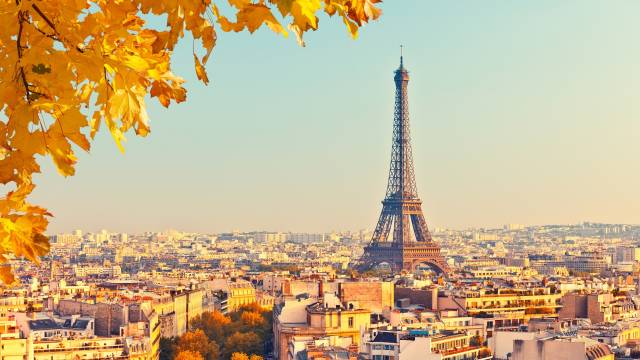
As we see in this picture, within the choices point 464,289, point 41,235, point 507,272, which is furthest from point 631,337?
point 507,272

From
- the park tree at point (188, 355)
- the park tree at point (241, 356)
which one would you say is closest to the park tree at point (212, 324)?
the park tree at point (241, 356)

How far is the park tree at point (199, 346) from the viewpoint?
50.5m

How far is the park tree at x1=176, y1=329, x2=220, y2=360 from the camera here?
5047cm

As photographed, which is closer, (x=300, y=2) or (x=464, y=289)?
(x=300, y=2)

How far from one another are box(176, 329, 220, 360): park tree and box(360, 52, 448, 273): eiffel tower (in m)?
53.4

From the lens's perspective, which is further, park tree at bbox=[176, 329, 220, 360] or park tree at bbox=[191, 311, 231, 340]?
park tree at bbox=[191, 311, 231, 340]

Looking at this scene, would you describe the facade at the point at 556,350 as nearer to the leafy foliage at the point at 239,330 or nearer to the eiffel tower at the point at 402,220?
the leafy foliage at the point at 239,330

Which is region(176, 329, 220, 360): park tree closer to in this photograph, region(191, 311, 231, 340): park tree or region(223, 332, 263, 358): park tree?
region(223, 332, 263, 358): park tree

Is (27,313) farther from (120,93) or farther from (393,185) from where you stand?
(393,185)

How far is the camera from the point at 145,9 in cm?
292

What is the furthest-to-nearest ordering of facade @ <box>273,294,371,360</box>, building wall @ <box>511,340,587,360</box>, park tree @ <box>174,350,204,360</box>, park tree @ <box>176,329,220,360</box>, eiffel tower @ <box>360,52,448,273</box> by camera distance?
1. eiffel tower @ <box>360,52,448,273</box>
2. park tree @ <box>176,329,220,360</box>
3. park tree @ <box>174,350,204,360</box>
4. facade @ <box>273,294,371,360</box>
5. building wall @ <box>511,340,587,360</box>

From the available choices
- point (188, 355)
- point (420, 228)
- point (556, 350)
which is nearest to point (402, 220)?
point (420, 228)

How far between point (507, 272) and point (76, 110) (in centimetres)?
11398

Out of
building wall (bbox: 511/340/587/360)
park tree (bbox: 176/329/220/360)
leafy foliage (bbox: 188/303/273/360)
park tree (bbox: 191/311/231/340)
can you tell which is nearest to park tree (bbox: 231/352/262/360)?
leafy foliage (bbox: 188/303/273/360)
